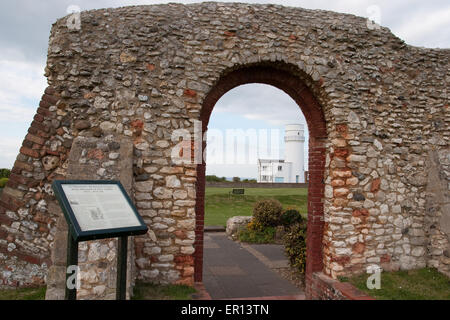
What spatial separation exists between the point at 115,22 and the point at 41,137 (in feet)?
6.80

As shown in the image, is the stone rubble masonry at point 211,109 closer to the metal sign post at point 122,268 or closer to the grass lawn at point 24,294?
the grass lawn at point 24,294

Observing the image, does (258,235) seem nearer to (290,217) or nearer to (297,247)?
(290,217)

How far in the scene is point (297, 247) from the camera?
23.1 ft

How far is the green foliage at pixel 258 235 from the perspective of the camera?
34.7 ft

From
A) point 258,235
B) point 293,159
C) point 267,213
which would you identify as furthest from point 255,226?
point 293,159

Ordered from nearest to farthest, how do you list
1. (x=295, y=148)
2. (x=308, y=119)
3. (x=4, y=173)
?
(x=308, y=119), (x=4, y=173), (x=295, y=148)

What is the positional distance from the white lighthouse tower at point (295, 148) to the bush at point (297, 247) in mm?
25171

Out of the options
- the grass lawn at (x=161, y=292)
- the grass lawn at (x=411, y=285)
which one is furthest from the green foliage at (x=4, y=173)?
→ the grass lawn at (x=411, y=285)

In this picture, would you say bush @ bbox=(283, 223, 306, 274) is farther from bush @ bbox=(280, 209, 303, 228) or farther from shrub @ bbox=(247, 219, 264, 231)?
shrub @ bbox=(247, 219, 264, 231)

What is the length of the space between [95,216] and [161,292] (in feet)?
7.93

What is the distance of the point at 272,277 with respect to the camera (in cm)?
715

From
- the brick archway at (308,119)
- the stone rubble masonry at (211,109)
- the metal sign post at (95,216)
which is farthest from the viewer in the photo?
the brick archway at (308,119)
